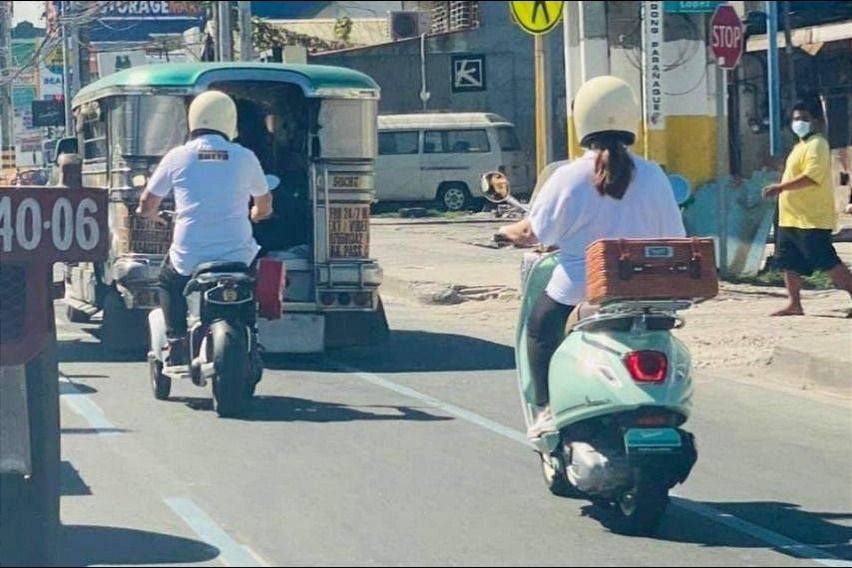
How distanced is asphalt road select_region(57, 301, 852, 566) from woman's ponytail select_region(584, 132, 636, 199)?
4.67 feet

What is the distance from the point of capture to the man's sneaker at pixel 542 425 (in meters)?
7.33

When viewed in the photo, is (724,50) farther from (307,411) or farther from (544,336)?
(544,336)

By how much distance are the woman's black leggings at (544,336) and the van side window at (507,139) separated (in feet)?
91.7

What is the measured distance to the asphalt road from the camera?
684cm

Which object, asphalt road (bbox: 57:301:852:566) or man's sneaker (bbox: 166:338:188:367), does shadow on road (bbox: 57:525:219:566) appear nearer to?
asphalt road (bbox: 57:301:852:566)

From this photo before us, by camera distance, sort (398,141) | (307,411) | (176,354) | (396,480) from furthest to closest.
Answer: (398,141), (176,354), (307,411), (396,480)

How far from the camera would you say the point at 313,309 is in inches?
497

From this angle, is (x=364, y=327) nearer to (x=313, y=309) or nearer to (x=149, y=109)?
(x=313, y=309)

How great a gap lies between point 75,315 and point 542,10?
5.32m

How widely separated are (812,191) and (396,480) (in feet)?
23.0

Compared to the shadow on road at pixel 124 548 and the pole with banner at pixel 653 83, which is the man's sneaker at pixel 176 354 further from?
the pole with banner at pixel 653 83

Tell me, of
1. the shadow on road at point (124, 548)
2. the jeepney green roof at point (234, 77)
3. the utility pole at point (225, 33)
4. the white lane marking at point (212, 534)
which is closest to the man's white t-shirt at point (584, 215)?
the white lane marking at point (212, 534)

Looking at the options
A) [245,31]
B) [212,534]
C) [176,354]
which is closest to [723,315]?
[176,354]

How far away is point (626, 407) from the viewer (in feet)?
22.2
